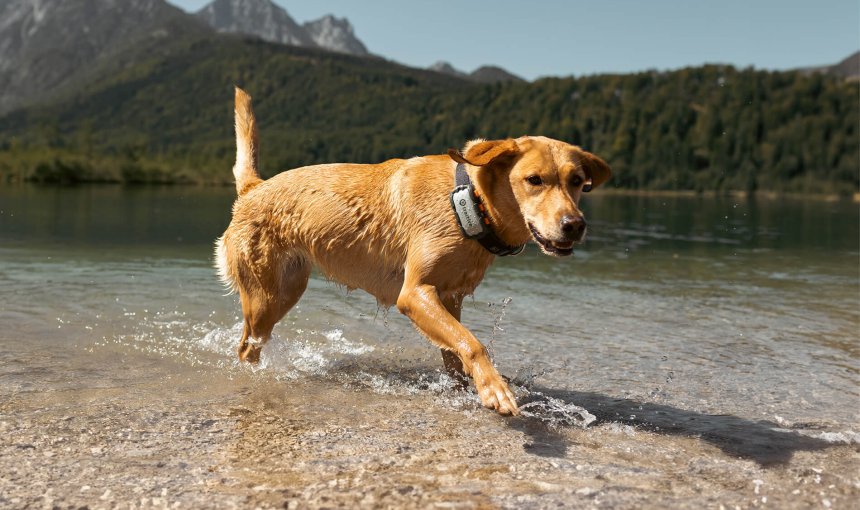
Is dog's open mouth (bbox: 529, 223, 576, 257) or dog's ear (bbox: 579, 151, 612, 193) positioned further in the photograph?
dog's ear (bbox: 579, 151, 612, 193)

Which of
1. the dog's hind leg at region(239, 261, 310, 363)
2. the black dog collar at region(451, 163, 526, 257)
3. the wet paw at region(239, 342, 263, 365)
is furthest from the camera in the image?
the wet paw at region(239, 342, 263, 365)

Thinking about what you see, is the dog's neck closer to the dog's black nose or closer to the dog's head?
the dog's head

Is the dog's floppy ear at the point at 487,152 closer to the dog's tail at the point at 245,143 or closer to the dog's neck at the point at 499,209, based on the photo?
the dog's neck at the point at 499,209

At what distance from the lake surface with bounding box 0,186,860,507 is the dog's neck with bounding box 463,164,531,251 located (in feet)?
4.56

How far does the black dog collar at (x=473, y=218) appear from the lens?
564 cm

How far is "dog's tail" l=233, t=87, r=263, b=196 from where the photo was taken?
7488 millimetres

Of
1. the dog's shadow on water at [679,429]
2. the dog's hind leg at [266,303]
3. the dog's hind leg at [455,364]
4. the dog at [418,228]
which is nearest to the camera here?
the dog's shadow on water at [679,429]

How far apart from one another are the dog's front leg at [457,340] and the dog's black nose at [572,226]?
3.07 ft

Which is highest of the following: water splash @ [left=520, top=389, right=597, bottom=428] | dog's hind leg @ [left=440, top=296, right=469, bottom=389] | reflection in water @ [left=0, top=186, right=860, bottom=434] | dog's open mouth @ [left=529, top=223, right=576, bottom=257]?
dog's open mouth @ [left=529, top=223, right=576, bottom=257]

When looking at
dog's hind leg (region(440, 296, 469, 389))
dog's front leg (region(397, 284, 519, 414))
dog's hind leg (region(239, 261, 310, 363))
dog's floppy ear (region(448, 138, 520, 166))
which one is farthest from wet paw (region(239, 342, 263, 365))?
dog's floppy ear (region(448, 138, 520, 166))

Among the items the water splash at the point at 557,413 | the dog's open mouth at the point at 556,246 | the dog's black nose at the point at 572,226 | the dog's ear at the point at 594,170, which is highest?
the dog's ear at the point at 594,170

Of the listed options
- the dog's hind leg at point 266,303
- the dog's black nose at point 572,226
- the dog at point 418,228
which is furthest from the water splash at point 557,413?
the dog's hind leg at point 266,303

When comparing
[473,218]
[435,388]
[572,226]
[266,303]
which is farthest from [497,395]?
[266,303]

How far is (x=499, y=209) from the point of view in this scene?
568cm
